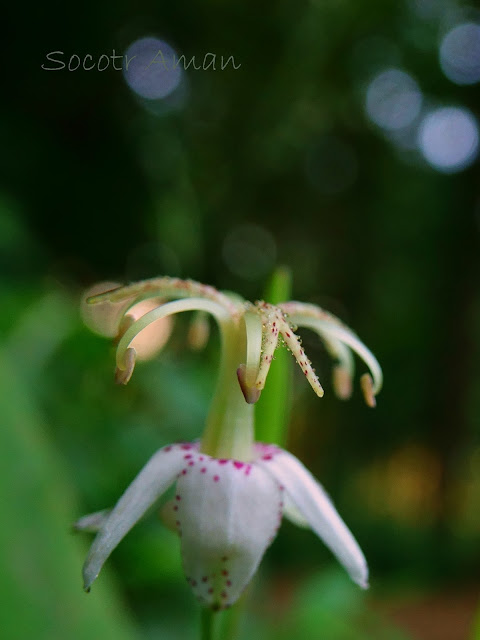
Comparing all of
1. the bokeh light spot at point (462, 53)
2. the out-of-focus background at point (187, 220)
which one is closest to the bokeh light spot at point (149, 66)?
the out-of-focus background at point (187, 220)

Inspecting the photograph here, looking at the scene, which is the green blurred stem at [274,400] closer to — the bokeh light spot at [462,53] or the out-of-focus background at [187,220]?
the out-of-focus background at [187,220]

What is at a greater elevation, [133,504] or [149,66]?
[149,66]

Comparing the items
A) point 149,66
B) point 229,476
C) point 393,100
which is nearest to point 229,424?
point 229,476

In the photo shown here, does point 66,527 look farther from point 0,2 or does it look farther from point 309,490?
point 0,2

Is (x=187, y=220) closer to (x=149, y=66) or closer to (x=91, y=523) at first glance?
(x=149, y=66)

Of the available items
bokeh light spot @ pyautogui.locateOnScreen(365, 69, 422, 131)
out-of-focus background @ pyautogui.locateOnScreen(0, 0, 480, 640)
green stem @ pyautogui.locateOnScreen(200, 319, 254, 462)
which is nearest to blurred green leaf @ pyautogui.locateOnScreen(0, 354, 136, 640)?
out-of-focus background @ pyautogui.locateOnScreen(0, 0, 480, 640)

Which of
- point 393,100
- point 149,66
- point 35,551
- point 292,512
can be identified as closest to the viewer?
point 35,551

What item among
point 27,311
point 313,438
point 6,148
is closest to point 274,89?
point 6,148
